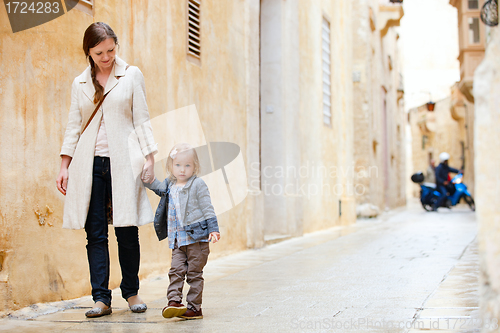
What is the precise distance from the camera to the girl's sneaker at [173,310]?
3.52 m

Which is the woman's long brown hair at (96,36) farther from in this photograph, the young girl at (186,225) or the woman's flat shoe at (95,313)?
the woman's flat shoe at (95,313)

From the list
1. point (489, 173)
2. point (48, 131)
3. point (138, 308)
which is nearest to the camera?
point (489, 173)

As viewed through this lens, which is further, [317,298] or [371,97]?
[371,97]

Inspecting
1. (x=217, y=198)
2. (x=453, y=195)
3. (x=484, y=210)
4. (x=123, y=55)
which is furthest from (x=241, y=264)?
(x=453, y=195)

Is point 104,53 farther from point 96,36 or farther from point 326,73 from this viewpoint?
point 326,73

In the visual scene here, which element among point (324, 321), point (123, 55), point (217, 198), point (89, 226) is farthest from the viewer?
point (217, 198)

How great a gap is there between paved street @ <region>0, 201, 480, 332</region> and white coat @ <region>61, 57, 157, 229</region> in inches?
25.9

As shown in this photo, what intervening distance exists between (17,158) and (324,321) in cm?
221

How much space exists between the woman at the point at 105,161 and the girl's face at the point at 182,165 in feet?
0.50

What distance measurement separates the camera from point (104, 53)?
3.74 metres

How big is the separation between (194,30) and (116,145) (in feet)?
10.6

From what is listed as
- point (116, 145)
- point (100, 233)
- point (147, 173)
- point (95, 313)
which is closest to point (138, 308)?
point (95, 313)

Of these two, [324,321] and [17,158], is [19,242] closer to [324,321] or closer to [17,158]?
[17,158]

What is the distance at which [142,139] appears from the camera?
3.78 m
